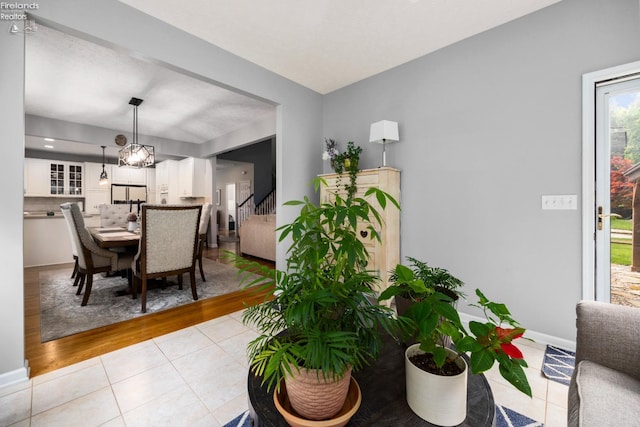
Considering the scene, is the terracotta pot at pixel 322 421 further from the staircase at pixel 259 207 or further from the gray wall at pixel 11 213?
the staircase at pixel 259 207

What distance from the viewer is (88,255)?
9.32ft

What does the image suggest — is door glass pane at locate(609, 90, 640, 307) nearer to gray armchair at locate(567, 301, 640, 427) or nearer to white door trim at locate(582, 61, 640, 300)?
white door trim at locate(582, 61, 640, 300)

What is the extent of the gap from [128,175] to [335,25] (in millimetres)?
7862

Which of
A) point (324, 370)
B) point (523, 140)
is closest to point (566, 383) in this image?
point (523, 140)

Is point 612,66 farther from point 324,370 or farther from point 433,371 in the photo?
point 324,370

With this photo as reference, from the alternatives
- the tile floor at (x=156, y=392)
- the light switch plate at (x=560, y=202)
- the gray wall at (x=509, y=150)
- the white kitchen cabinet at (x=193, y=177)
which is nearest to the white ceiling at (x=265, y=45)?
the gray wall at (x=509, y=150)

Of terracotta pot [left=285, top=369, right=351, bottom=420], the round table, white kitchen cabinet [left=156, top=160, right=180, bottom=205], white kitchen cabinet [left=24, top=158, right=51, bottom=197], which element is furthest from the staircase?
terracotta pot [left=285, top=369, right=351, bottom=420]

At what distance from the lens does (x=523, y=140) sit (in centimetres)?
222

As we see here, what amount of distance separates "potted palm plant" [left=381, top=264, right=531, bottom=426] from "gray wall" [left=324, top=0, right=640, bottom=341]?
1936 mm

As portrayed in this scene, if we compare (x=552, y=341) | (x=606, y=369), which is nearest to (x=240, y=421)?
(x=606, y=369)

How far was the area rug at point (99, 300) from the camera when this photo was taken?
8.11 ft

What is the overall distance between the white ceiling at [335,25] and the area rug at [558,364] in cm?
262

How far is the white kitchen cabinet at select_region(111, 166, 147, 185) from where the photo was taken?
764 centimetres

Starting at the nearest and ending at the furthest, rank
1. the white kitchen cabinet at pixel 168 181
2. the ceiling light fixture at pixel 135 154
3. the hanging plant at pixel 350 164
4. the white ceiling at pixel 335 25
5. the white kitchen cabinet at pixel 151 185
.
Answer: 1. the white ceiling at pixel 335 25
2. the hanging plant at pixel 350 164
3. the ceiling light fixture at pixel 135 154
4. the white kitchen cabinet at pixel 168 181
5. the white kitchen cabinet at pixel 151 185
